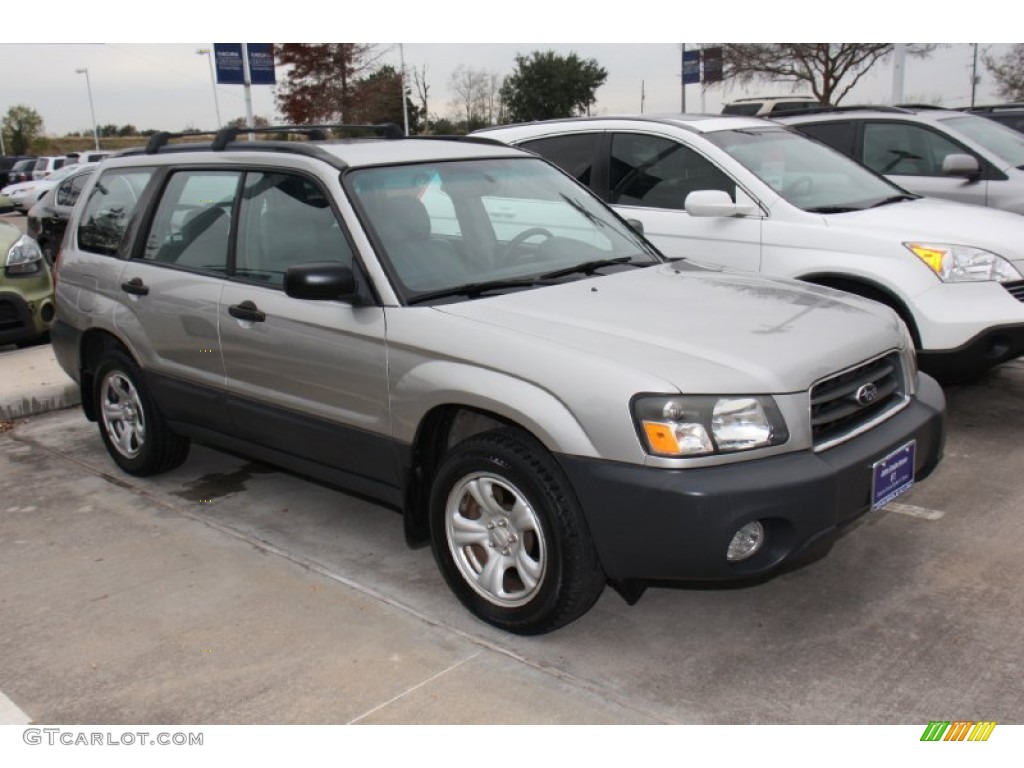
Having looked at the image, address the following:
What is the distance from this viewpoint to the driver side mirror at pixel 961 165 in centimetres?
745

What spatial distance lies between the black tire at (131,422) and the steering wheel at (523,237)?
216 centimetres

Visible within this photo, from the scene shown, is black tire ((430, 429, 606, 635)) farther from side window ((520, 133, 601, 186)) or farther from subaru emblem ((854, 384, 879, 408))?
side window ((520, 133, 601, 186))

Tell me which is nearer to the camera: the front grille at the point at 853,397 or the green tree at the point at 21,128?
the front grille at the point at 853,397

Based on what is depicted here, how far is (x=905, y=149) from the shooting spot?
26.6ft

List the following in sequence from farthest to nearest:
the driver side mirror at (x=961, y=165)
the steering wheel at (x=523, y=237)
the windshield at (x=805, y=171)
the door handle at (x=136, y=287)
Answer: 1. the driver side mirror at (x=961, y=165)
2. the windshield at (x=805, y=171)
3. the door handle at (x=136, y=287)
4. the steering wheel at (x=523, y=237)

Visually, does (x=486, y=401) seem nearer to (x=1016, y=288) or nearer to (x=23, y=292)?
(x=1016, y=288)

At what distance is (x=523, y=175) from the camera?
4.66m

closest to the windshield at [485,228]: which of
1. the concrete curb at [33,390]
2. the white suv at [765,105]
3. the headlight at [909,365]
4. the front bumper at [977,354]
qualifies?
the headlight at [909,365]

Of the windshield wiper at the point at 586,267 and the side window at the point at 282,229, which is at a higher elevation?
the side window at the point at 282,229

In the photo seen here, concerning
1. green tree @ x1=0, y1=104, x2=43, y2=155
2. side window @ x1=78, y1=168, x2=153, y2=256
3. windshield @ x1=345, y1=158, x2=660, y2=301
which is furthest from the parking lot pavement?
green tree @ x1=0, y1=104, x2=43, y2=155

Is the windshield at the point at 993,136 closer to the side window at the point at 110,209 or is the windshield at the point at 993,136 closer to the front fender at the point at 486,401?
the front fender at the point at 486,401

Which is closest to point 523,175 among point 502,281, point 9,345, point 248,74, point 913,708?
point 502,281

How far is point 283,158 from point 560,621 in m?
2.34

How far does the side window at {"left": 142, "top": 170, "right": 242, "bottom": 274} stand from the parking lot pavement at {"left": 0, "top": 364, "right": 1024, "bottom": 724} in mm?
1264
